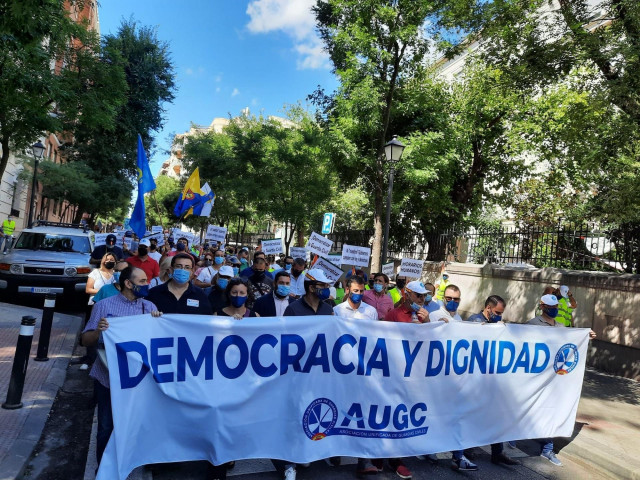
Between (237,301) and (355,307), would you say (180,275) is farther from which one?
(355,307)

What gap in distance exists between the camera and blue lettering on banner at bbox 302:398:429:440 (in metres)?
4.41

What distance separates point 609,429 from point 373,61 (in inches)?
452

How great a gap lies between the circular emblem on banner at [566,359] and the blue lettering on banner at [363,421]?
189 cm

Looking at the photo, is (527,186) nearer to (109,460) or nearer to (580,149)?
(580,149)

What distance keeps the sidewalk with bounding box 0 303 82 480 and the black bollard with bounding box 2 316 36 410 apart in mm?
106

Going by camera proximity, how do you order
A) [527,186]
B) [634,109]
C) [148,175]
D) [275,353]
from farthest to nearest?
[527,186], [148,175], [634,109], [275,353]

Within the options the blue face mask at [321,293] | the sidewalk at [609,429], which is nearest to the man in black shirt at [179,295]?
the blue face mask at [321,293]

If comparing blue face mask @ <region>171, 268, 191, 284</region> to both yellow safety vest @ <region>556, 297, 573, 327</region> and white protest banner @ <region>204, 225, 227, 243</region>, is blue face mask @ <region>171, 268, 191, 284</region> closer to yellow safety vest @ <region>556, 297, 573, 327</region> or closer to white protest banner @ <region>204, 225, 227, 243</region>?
yellow safety vest @ <region>556, 297, 573, 327</region>

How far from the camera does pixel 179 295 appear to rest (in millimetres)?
4848

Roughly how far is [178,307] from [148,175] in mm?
7416

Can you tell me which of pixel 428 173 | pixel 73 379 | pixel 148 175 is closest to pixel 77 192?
pixel 148 175

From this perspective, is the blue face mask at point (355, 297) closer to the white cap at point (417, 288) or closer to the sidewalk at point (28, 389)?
the white cap at point (417, 288)

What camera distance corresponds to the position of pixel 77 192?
26406 mm

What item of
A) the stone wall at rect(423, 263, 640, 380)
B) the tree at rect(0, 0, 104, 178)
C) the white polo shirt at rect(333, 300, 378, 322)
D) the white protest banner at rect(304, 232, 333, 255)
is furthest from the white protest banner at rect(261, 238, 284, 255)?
the white polo shirt at rect(333, 300, 378, 322)
